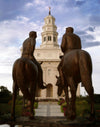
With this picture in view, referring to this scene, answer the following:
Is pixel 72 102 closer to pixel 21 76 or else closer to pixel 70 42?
pixel 21 76

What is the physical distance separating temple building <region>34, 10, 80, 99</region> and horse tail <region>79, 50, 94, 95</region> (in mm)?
43973

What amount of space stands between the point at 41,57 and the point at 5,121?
161 ft

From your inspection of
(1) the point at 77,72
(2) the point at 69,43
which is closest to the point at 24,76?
(1) the point at 77,72

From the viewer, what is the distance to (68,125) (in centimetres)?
473

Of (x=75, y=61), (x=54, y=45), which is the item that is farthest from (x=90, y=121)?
(x=54, y=45)

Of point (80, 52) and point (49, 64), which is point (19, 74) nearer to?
point (80, 52)

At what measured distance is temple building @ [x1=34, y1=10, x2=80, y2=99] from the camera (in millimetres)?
51325

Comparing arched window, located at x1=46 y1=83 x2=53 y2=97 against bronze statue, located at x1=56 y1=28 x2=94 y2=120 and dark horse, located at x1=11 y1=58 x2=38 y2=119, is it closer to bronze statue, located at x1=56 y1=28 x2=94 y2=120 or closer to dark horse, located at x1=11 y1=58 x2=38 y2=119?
dark horse, located at x1=11 y1=58 x2=38 y2=119

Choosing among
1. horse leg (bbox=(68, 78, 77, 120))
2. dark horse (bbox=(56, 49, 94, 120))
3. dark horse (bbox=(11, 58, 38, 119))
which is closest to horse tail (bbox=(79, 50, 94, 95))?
dark horse (bbox=(56, 49, 94, 120))

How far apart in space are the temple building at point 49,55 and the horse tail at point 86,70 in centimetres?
4397

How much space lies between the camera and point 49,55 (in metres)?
54.3

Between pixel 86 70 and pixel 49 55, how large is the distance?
49148 millimetres

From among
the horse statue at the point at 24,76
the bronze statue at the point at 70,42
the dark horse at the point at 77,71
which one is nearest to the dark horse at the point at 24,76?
the horse statue at the point at 24,76

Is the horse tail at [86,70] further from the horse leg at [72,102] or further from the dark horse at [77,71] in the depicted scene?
the horse leg at [72,102]
